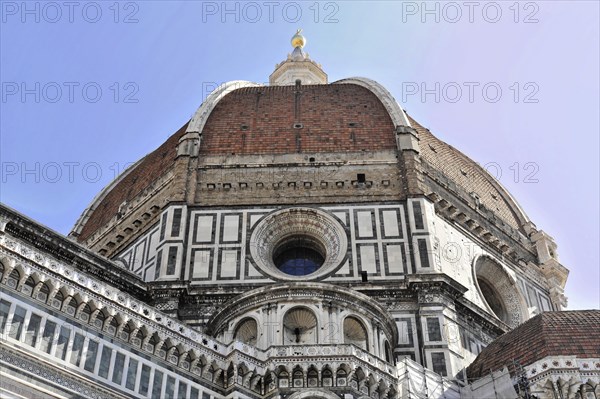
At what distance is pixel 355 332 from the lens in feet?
74.7

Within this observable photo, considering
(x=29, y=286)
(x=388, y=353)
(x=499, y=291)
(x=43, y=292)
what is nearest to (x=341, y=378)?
(x=388, y=353)

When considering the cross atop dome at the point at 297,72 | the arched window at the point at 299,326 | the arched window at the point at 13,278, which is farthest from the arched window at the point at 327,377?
the cross atop dome at the point at 297,72

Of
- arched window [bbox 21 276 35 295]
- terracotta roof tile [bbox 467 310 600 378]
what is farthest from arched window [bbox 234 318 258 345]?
arched window [bbox 21 276 35 295]

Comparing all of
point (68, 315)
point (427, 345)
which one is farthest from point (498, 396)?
point (68, 315)

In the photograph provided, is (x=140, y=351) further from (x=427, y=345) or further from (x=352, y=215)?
(x=352, y=215)

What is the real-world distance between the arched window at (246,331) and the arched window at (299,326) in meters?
0.92

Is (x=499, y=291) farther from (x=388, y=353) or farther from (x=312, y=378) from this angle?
(x=312, y=378)

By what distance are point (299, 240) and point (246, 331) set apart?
586cm

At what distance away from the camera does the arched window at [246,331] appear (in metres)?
22.6

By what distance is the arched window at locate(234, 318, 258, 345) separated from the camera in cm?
2262

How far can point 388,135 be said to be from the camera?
1227 inches

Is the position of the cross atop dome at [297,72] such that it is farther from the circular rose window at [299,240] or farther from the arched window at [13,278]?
the arched window at [13,278]

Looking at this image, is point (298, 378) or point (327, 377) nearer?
point (298, 378)

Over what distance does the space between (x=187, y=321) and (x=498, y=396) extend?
911 centimetres
